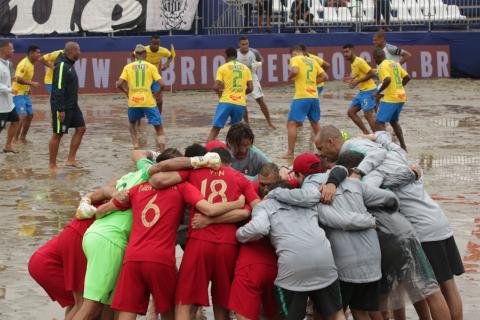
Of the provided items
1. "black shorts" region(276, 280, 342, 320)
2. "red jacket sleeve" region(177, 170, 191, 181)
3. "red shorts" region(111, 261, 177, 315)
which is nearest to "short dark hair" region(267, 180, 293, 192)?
"red jacket sleeve" region(177, 170, 191, 181)

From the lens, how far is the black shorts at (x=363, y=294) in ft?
23.4

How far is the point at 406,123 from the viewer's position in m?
20.4

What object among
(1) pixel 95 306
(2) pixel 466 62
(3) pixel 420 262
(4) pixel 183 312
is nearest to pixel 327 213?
(3) pixel 420 262

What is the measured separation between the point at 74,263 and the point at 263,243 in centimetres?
136

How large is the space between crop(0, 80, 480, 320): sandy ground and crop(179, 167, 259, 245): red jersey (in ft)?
5.64

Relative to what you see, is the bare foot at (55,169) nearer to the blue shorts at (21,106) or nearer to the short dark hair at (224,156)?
the blue shorts at (21,106)

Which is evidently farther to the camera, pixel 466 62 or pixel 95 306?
pixel 466 62

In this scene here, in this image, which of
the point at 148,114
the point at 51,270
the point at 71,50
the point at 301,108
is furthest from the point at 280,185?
the point at 148,114

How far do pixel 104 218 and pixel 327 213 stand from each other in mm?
1608

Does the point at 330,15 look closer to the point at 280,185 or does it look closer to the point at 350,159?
the point at 350,159

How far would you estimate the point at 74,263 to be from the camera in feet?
24.3

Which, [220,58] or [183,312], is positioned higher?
[220,58]

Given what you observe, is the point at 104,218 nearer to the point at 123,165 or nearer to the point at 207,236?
the point at 207,236

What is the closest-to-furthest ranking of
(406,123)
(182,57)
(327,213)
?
(327,213) < (406,123) < (182,57)
